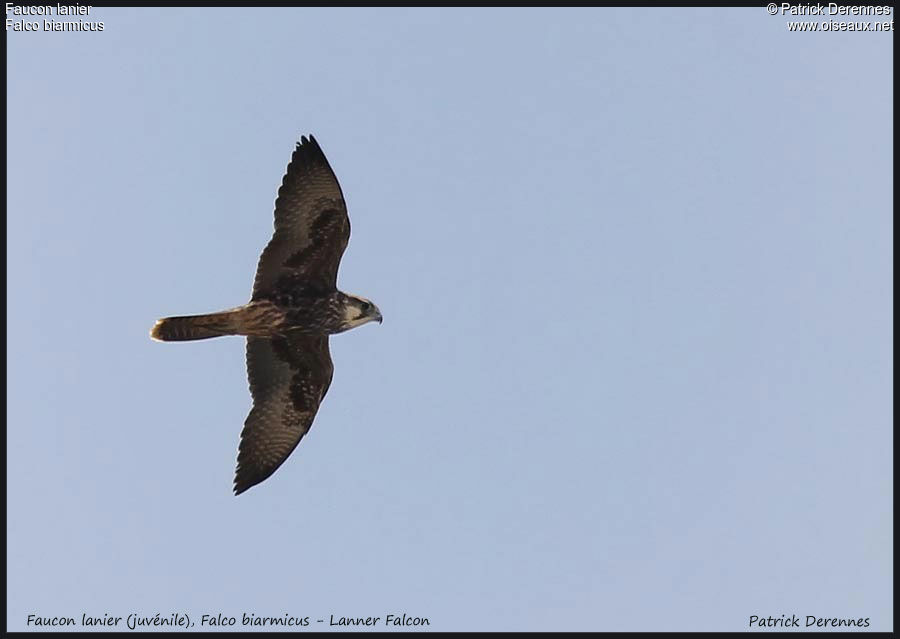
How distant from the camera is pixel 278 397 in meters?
14.3

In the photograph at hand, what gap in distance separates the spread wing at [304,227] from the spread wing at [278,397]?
912 millimetres

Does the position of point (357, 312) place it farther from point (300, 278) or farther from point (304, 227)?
point (304, 227)

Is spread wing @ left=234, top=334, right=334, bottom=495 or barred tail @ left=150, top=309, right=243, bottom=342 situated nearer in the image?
barred tail @ left=150, top=309, right=243, bottom=342

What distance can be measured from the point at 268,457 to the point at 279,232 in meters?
2.80

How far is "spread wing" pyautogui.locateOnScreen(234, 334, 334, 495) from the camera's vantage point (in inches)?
555

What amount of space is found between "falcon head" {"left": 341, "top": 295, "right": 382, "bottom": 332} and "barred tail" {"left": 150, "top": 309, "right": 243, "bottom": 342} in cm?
119

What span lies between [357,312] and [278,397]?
5.20 feet

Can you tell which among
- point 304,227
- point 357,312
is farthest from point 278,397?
point 304,227

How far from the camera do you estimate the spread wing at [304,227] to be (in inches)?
523

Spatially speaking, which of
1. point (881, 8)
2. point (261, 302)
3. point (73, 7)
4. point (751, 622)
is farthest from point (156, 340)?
point (881, 8)

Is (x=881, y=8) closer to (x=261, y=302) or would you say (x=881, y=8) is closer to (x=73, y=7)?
(x=261, y=302)

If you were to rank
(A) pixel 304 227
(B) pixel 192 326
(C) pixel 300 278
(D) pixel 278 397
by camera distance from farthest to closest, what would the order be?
(D) pixel 278 397 → (C) pixel 300 278 → (A) pixel 304 227 → (B) pixel 192 326

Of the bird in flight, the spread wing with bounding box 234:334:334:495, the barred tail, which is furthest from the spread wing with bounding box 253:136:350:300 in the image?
the spread wing with bounding box 234:334:334:495

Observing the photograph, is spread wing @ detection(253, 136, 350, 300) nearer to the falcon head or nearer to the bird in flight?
the bird in flight
